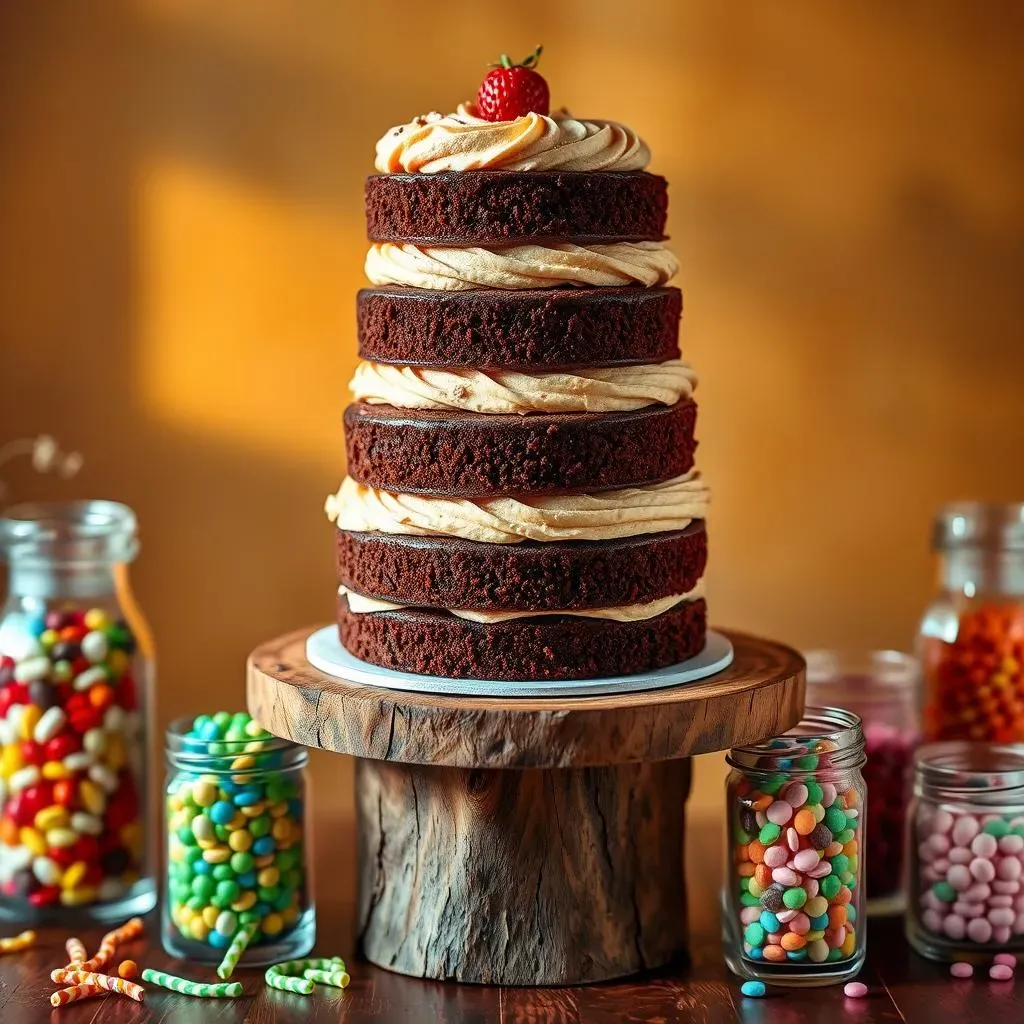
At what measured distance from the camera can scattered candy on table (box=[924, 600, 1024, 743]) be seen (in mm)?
2270

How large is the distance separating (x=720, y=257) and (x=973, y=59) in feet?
1.97

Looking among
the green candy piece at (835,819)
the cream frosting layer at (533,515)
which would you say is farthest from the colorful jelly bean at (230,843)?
the green candy piece at (835,819)

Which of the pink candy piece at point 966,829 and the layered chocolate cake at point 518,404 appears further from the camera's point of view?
the pink candy piece at point 966,829

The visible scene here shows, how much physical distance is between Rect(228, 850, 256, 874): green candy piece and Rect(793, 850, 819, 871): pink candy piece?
0.68 metres

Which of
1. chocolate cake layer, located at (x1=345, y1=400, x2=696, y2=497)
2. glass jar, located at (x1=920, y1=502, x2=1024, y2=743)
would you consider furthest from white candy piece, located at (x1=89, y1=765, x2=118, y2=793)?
glass jar, located at (x1=920, y1=502, x2=1024, y2=743)

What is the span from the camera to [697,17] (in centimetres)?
291

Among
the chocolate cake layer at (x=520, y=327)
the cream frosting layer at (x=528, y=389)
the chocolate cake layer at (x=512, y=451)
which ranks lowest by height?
the chocolate cake layer at (x=512, y=451)

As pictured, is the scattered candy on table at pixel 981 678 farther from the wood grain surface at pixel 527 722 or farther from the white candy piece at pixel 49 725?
the white candy piece at pixel 49 725

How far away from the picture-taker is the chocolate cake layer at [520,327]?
1.80m

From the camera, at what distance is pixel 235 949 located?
6.41 feet

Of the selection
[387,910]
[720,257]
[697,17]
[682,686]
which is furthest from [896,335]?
[387,910]

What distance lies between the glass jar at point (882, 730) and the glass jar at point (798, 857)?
0.93 feet

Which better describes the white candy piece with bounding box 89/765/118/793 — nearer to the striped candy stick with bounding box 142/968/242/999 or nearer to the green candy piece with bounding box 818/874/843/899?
the striped candy stick with bounding box 142/968/242/999

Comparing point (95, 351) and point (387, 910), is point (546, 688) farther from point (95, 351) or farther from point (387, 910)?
point (95, 351)
